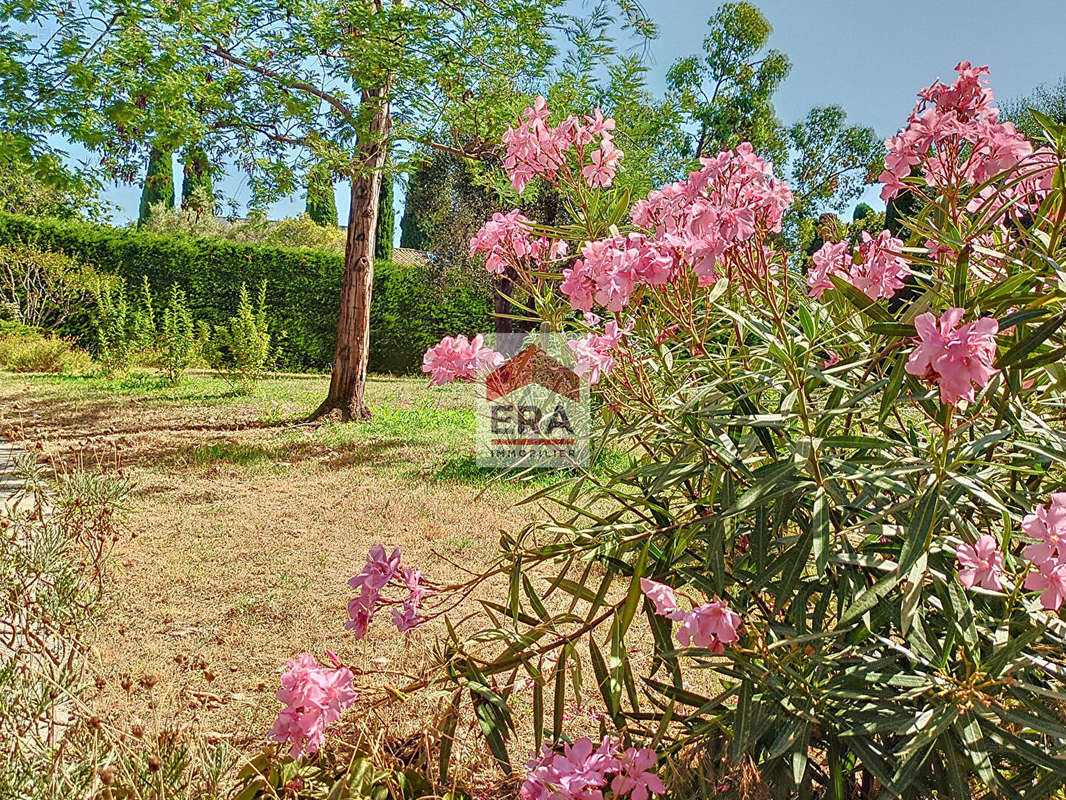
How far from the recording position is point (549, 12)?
264 inches

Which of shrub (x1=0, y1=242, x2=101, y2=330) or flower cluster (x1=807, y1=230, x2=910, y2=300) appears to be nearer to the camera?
flower cluster (x1=807, y1=230, x2=910, y2=300)

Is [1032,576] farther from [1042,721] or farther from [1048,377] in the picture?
[1048,377]

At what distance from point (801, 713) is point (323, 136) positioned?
6.96 metres

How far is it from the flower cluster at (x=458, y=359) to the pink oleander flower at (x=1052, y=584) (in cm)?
104

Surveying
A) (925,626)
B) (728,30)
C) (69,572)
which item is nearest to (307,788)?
(69,572)

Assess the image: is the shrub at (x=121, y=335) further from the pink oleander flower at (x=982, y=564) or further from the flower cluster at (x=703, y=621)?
the pink oleander flower at (x=982, y=564)

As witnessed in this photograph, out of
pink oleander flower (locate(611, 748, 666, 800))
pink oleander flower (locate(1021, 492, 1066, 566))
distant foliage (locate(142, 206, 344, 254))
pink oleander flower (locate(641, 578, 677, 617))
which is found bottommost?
pink oleander flower (locate(611, 748, 666, 800))

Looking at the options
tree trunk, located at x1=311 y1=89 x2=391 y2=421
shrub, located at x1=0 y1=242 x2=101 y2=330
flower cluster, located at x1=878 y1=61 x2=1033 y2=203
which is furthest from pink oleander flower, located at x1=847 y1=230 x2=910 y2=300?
shrub, located at x1=0 y1=242 x2=101 y2=330

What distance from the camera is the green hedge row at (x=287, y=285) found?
486 inches

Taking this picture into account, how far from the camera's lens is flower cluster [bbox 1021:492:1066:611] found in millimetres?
922

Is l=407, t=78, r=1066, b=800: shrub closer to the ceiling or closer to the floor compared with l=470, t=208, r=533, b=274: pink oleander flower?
closer to the floor

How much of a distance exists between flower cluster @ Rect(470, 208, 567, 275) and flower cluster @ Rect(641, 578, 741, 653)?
959 mm

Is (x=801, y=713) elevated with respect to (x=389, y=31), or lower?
lower

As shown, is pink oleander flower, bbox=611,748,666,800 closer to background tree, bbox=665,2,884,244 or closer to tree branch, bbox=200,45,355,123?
tree branch, bbox=200,45,355,123
